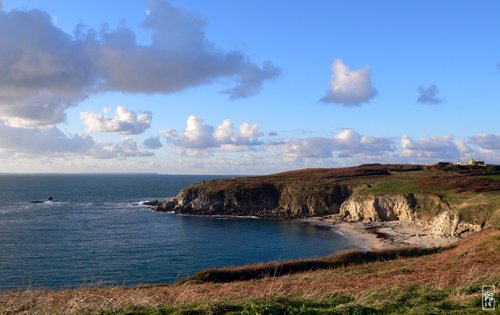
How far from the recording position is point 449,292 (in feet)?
52.0

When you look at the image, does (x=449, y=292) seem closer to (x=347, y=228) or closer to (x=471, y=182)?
(x=347, y=228)

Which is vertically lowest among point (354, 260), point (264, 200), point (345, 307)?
point (354, 260)

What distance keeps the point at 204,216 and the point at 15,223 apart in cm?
4309

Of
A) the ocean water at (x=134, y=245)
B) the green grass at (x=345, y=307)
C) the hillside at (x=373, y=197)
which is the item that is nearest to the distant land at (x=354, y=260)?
the green grass at (x=345, y=307)

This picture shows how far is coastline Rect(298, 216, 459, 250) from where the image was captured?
220 feet

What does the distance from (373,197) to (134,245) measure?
180 feet

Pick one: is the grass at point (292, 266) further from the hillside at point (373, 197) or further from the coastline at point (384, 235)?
the hillside at point (373, 197)

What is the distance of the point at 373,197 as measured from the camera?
97.4 m

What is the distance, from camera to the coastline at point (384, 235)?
2645 inches

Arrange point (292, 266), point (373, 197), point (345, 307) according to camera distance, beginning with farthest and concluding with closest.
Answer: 1. point (373, 197)
2. point (292, 266)
3. point (345, 307)

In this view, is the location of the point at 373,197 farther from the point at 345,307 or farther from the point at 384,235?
the point at 345,307

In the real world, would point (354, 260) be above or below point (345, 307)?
below

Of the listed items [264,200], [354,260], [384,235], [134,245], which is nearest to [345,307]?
[354,260]

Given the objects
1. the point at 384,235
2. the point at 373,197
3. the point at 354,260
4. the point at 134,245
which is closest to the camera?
the point at 354,260
